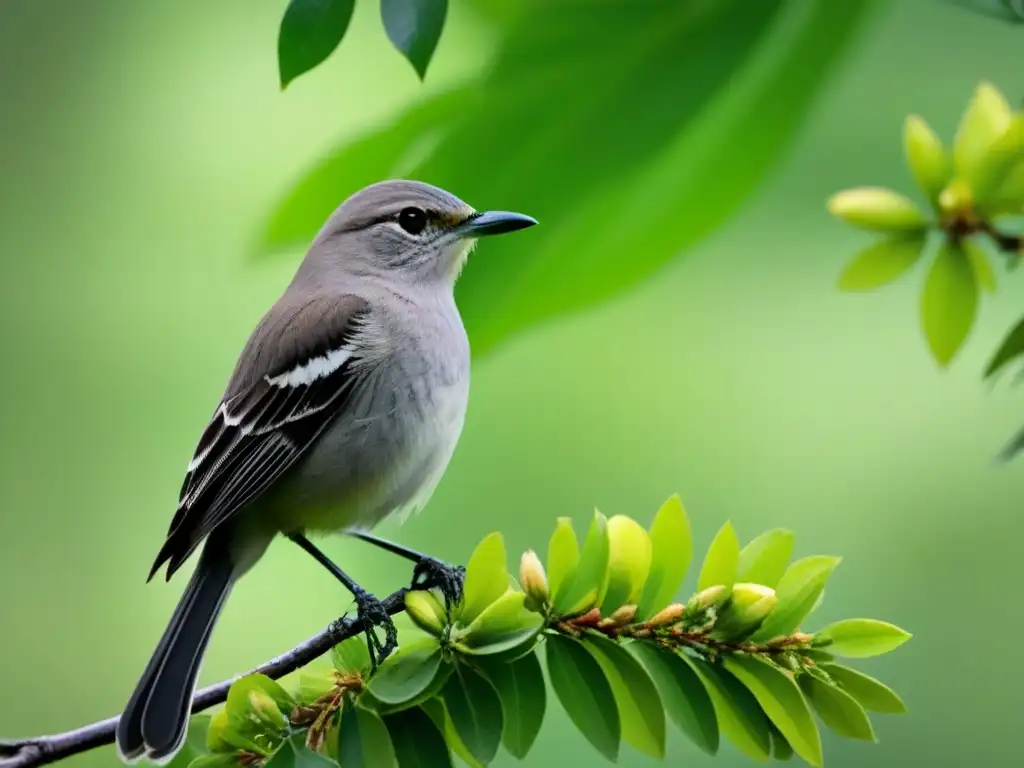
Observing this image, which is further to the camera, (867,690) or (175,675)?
(175,675)

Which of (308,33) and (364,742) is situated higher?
(308,33)

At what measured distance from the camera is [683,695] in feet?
1.89

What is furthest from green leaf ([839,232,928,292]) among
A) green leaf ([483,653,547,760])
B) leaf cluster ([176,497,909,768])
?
green leaf ([483,653,547,760])

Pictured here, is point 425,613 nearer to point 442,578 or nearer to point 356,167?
point 442,578

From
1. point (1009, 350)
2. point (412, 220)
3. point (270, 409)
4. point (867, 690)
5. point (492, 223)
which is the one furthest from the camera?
point (412, 220)

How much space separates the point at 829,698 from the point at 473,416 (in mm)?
1047

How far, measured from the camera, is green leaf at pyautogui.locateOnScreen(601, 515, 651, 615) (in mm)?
587

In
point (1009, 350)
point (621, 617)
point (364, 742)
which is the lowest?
point (364, 742)

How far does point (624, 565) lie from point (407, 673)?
123mm

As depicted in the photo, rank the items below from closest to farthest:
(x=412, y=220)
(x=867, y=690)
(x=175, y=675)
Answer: (x=867, y=690) → (x=175, y=675) → (x=412, y=220)

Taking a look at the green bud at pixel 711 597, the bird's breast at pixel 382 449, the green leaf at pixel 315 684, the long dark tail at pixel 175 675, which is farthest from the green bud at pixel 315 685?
the bird's breast at pixel 382 449

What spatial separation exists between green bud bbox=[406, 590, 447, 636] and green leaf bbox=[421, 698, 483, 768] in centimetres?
4

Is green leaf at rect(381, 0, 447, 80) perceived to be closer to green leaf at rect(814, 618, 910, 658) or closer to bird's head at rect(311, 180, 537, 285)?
green leaf at rect(814, 618, 910, 658)

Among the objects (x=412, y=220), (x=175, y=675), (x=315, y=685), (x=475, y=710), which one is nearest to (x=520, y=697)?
(x=475, y=710)
